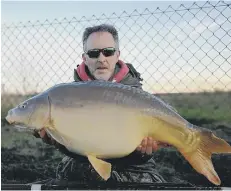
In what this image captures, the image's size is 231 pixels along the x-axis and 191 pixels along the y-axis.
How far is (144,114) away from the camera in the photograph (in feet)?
3.84

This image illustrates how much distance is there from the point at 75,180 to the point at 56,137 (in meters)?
0.40

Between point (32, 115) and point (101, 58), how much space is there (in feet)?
1.53

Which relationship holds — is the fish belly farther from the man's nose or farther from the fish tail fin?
the man's nose

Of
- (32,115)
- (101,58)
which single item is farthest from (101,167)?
(101,58)

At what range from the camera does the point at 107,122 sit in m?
1.15

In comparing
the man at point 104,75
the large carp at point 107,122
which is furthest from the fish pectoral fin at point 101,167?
the man at point 104,75

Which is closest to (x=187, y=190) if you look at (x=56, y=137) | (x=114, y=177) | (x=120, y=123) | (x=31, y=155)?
(x=114, y=177)

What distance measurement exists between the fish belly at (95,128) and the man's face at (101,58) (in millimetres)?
413

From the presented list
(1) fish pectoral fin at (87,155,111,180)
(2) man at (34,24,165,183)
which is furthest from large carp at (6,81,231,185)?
(2) man at (34,24,165,183)

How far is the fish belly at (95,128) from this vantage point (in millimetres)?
1146

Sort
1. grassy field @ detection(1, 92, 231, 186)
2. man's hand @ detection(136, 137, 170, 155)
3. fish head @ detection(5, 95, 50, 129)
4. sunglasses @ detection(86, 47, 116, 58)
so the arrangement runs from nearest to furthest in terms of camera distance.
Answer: fish head @ detection(5, 95, 50, 129) < man's hand @ detection(136, 137, 170, 155) < sunglasses @ detection(86, 47, 116, 58) < grassy field @ detection(1, 92, 231, 186)

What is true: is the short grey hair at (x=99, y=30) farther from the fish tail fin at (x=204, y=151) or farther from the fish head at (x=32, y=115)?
the fish tail fin at (x=204, y=151)

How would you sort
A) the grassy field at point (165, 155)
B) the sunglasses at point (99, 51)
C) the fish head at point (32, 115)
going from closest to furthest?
the fish head at point (32, 115), the sunglasses at point (99, 51), the grassy field at point (165, 155)

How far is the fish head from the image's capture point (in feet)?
3.74
